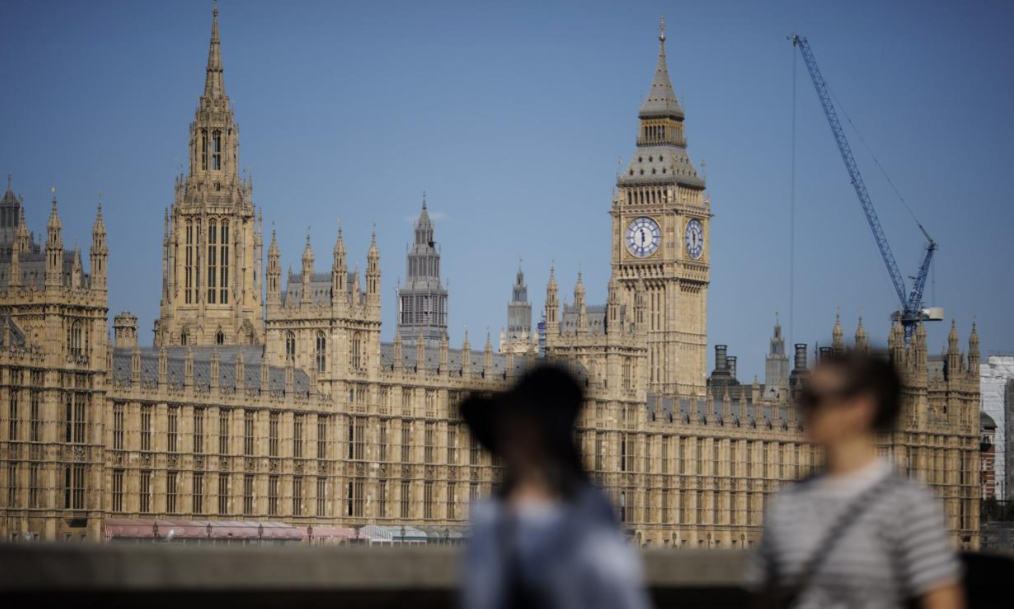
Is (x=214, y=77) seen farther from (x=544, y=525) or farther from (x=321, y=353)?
(x=544, y=525)

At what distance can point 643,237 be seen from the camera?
16362 centimetres

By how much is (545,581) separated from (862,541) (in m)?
1.87

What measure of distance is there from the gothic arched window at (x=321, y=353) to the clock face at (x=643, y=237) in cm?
5138

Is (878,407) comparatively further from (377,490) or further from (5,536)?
(377,490)

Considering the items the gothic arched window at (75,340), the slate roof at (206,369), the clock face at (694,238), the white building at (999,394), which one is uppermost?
the clock face at (694,238)

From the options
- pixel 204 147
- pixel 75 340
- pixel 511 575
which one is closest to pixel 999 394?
pixel 204 147

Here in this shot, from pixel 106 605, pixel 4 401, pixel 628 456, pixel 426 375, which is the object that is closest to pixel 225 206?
pixel 426 375

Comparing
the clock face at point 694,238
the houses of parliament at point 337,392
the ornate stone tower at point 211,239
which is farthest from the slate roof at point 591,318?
the clock face at point 694,238

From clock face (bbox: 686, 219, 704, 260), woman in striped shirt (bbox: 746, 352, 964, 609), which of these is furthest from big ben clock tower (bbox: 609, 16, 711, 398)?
woman in striped shirt (bbox: 746, 352, 964, 609)

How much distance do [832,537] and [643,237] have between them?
15209 cm

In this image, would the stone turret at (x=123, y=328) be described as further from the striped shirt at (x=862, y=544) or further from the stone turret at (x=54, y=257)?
the striped shirt at (x=862, y=544)

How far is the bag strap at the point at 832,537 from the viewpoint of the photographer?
38.6 ft

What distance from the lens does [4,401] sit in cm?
9344

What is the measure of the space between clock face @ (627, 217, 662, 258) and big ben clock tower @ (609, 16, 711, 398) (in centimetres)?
7
